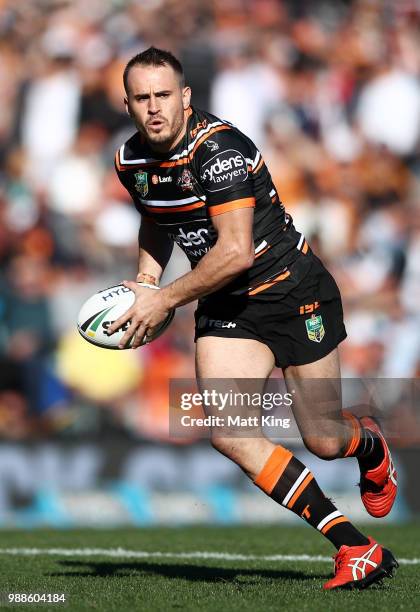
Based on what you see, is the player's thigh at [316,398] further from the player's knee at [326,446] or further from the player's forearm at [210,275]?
the player's forearm at [210,275]

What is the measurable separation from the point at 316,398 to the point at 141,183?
1.45 metres

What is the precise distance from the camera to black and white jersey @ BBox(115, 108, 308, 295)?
194 inches

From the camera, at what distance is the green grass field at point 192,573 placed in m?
4.50

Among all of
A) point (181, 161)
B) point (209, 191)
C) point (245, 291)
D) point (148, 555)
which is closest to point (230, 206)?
point (209, 191)

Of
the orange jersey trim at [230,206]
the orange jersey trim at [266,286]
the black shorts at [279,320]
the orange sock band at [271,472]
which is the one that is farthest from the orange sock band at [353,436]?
the orange jersey trim at [230,206]

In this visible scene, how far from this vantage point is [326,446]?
210 inches

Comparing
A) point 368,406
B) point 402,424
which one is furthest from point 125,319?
point 402,424

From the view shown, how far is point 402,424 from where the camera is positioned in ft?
34.6

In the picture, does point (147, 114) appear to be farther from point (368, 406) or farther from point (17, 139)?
point (17, 139)

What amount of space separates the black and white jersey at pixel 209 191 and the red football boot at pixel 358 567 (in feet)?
4.61

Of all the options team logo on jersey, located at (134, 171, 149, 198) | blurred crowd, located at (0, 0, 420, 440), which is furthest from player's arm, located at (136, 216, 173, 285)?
blurred crowd, located at (0, 0, 420, 440)

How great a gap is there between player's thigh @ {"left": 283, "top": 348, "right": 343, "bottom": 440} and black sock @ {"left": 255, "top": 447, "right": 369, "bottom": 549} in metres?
0.37

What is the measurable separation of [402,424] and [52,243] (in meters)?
4.35

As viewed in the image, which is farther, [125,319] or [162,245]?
[162,245]
